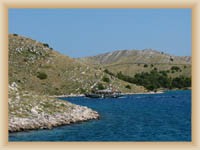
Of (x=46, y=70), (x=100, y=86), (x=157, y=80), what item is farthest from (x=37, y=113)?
(x=157, y=80)

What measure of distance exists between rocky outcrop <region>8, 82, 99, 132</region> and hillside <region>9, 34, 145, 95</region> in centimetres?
7243

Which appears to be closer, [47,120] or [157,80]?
[47,120]

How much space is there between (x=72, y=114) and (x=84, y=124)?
218 cm

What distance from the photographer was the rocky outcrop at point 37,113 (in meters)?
33.8

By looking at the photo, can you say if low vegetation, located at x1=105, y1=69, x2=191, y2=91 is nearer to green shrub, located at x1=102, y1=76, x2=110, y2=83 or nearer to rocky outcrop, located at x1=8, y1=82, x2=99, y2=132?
green shrub, located at x1=102, y1=76, x2=110, y2=83

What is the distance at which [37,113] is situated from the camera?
36438 mm

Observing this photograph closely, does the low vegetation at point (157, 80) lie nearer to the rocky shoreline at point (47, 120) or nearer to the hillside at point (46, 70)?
the hillside at point (46, 70)

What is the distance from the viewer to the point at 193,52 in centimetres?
1120

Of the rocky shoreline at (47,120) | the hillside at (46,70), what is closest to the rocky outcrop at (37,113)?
the rocky shoreline at (47,120)

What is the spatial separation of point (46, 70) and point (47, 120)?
281 ft

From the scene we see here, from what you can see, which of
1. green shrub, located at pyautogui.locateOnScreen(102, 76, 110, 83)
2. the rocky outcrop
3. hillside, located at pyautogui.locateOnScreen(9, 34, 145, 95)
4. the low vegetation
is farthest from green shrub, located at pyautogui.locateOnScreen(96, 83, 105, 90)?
the rocky outcrop

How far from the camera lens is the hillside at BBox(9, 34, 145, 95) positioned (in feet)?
384

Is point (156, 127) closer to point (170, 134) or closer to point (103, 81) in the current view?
point (170, 134)

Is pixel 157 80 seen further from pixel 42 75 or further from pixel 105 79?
pixel 42 75
